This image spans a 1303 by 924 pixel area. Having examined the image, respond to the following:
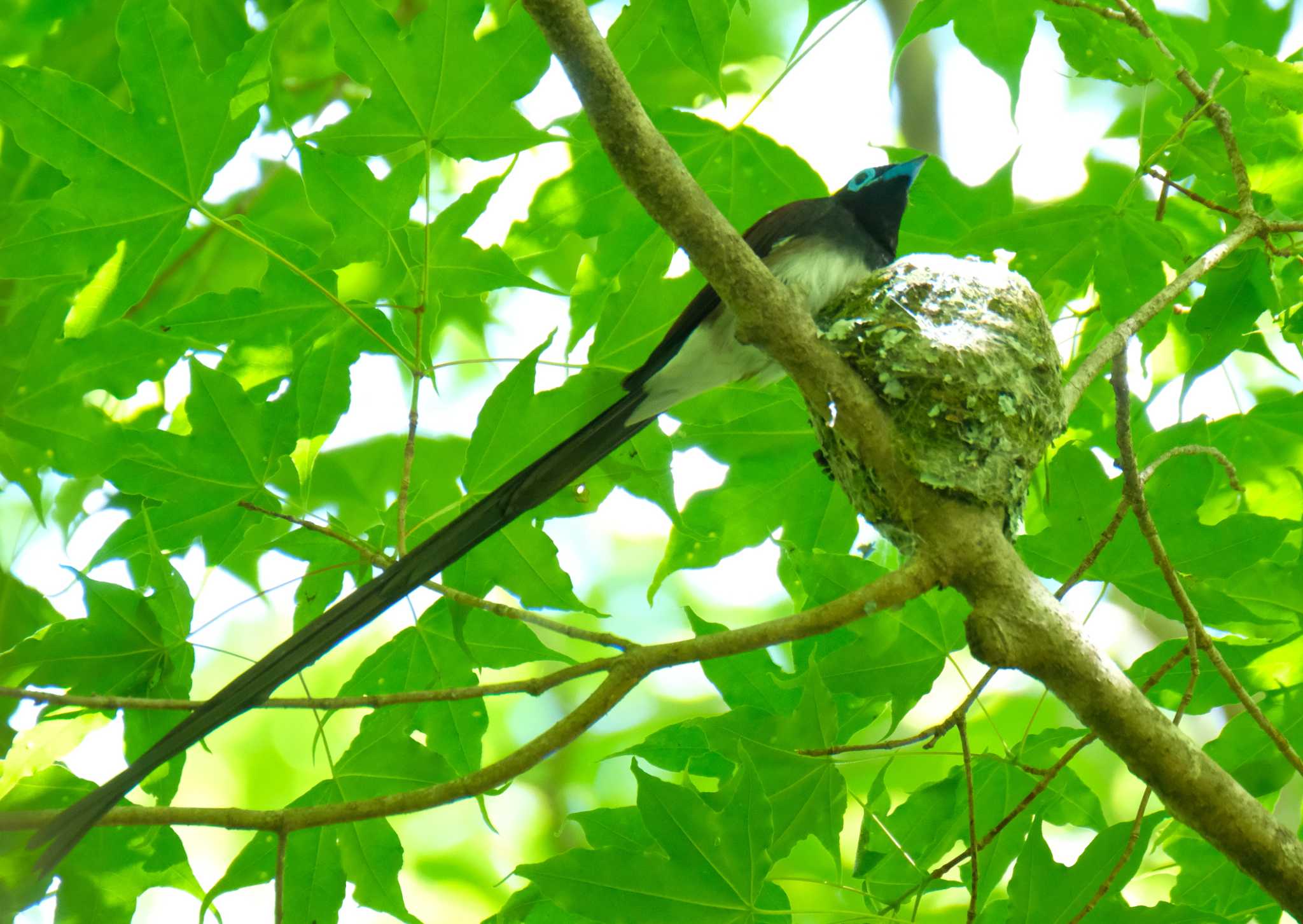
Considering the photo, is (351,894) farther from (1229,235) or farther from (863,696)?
(1229,235)

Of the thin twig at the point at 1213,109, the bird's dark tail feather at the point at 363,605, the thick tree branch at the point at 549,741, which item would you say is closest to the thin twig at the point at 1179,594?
the thick tree branch at the point at 549,741

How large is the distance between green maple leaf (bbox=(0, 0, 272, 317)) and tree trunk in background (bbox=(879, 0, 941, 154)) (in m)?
2.99

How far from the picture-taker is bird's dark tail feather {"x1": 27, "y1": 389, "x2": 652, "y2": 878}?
190 cm

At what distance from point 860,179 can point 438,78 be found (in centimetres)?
236

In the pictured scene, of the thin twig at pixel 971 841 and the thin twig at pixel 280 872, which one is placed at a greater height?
the thin twig at pixel 280 872

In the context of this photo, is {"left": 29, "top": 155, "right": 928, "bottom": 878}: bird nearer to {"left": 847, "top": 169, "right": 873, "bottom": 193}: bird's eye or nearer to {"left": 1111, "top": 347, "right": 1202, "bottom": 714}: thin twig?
{"left": 847, "top": 169, "right": 873, "bottom": 193}: bird's eye

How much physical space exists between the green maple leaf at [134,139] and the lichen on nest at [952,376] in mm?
1449

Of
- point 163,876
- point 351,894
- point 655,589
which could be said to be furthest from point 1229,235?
point 163,876

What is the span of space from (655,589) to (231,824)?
1303 mm

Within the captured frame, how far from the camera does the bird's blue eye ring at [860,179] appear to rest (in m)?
4.25

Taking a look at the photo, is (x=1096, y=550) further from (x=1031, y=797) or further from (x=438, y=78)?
(x=438, y=78)

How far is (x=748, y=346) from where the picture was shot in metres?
3.17

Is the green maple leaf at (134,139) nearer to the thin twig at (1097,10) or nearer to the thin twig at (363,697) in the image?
the thin twig at (363,697)

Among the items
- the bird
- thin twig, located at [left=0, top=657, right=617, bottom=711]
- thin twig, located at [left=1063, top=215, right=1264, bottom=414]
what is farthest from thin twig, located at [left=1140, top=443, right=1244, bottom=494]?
thin twig, located at [left=0, top=657, right=617, bottom=711]
